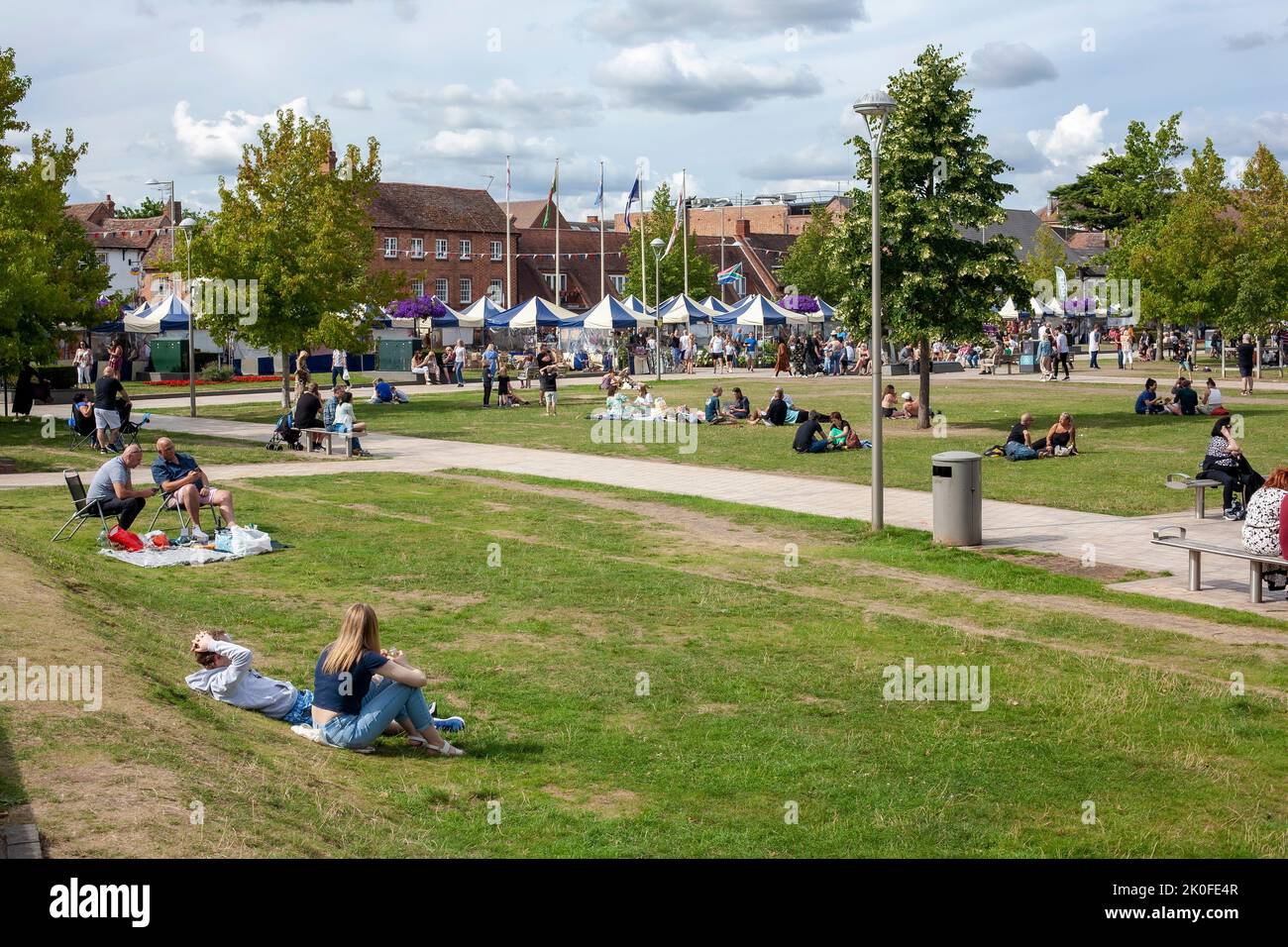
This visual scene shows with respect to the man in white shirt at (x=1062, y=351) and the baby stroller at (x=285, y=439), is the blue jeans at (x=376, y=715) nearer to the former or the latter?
the baby stroller at (x=285, y=439)

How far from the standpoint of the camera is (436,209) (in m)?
95.8

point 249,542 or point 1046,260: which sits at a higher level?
point 1046,260

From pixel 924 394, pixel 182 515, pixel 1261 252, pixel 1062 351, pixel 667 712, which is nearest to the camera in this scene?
pixel 667 712

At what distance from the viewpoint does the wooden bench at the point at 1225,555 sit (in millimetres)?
12883

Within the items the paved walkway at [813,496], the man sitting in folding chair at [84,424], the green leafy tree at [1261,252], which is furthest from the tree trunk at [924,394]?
the green leafy tree at [1261,252]

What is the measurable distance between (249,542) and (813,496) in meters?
8.52

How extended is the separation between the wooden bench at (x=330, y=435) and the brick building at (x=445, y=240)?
6443 centimetres

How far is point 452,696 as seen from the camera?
10.1 metres

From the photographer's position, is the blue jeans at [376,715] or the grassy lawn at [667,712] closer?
the grassy lawn at [667,712]

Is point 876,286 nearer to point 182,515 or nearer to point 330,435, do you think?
point 182,515

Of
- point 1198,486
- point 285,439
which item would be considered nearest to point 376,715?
point 1198,486

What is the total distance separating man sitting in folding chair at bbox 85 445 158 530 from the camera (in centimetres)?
1573
